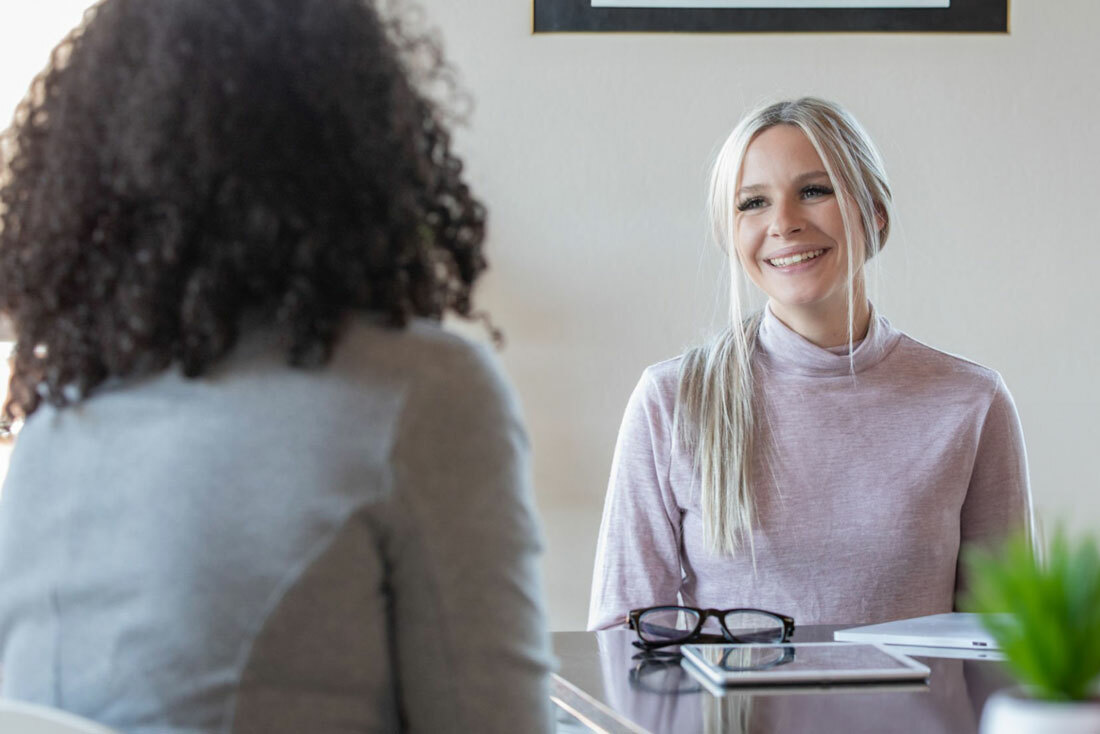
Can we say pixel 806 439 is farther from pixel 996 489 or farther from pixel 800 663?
pixel 800 663

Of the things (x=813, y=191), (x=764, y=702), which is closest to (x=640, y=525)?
(x=813, y=191)

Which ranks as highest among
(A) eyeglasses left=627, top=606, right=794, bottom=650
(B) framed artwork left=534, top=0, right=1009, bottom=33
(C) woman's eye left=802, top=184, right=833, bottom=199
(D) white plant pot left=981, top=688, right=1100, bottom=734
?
(B) framed artwork left=534, top=0, right=1009, bottom=33

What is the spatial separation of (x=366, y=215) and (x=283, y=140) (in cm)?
6

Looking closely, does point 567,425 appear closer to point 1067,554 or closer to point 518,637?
point 518,637

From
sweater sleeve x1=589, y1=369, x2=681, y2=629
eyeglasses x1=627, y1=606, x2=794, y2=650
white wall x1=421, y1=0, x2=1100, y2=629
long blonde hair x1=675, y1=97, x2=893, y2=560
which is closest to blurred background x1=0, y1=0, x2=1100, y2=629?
white wall x1=421, y1=0, x2=1100, y2=629

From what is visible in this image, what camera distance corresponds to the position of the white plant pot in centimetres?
46

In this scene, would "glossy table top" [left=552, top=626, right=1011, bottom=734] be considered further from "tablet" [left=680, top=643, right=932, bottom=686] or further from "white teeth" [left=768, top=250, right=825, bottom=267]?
"white teeth" [left=768, top=250, right=825, bottom=267]

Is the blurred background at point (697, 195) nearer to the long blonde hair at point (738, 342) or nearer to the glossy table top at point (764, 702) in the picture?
the long blonde hair at point (738, 342)

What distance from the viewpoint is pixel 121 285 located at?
721 millimetres

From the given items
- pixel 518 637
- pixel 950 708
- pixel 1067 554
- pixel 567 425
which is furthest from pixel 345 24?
pixel 567 425

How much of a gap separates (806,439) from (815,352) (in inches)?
5.3

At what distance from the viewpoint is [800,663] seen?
3.59ft

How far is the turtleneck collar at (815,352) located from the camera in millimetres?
1776

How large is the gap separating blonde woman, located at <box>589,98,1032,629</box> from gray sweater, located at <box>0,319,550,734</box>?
0.92m
